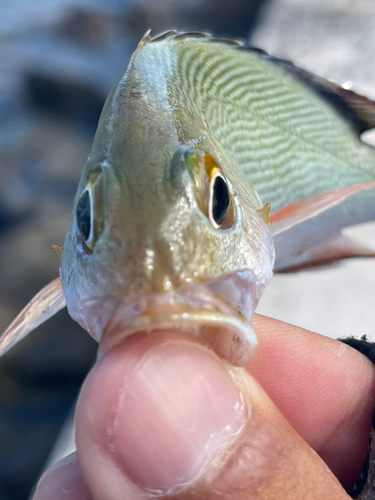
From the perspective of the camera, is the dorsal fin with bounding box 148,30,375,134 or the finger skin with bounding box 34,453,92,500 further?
the dorsal fin with bounding box 148,30,375,134

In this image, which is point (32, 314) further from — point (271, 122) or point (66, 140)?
point (66, 140)

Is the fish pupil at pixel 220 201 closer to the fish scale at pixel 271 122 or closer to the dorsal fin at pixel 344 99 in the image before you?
the fish scale at pixel 271 122

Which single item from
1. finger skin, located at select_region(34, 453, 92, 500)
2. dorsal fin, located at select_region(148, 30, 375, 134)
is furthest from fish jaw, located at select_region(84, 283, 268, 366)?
dorsal fin, located at select_region(148, 30, 375, 134)

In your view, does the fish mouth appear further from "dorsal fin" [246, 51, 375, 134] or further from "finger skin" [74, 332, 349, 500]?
"dorsal fin" [246, 51, 375, 134]

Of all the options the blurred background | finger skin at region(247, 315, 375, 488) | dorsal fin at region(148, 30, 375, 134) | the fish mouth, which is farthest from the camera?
the blurred background

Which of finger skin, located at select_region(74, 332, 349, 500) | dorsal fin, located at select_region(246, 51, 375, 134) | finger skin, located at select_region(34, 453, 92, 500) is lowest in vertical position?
finger skin, located at select_region(34, 453, 92, 500)

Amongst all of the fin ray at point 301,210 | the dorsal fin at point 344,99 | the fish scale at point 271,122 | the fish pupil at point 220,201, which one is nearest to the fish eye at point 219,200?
the fish pupil at point 220,201

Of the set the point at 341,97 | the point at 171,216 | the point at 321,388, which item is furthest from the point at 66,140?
the point at 171,216

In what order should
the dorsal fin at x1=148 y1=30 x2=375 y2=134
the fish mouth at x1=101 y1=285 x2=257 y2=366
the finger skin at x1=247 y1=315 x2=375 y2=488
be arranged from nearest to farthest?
the fish mouth at x1=101 y1=285 x2=257 y2=366 → the finger skin at x1=247 y1=315 x2=375 y2=488 → the dorsal fin at x1=148 y1=30 x2=375 y2=134
